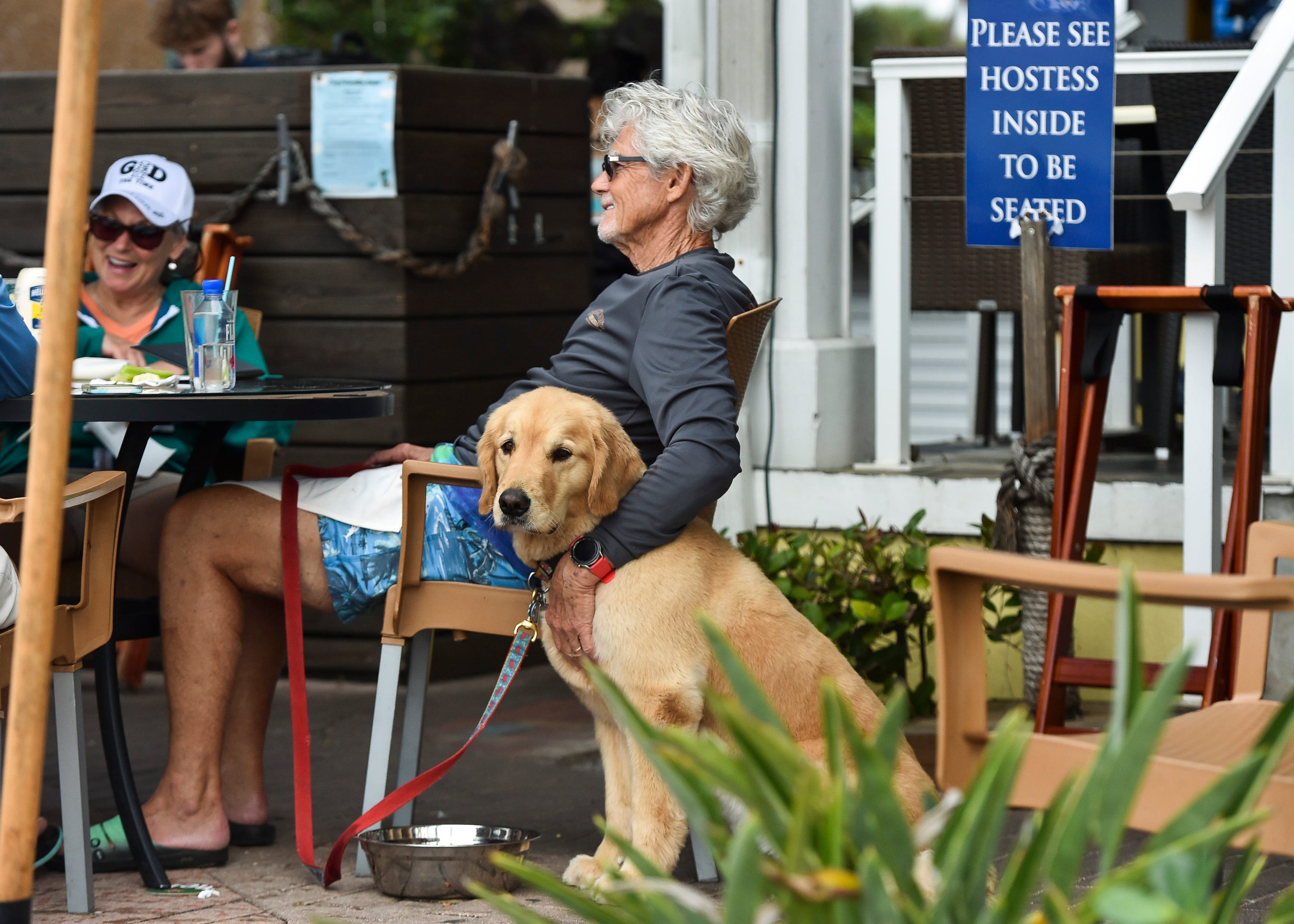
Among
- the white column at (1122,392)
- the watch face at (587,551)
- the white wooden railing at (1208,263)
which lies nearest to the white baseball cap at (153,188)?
the watch face at (587,551)

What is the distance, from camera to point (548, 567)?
2.96m

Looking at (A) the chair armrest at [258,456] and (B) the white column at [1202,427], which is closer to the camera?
(B) the white column at [1202,427]

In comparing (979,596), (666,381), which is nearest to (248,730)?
(666,381)

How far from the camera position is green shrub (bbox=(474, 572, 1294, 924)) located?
49.6 inches

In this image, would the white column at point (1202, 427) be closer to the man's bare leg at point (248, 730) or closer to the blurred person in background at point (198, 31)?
the man's bare leg at point (248, 730)

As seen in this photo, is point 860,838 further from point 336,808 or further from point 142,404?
point 336,808

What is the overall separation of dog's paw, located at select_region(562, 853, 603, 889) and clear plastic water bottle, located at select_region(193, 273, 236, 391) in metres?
1.18

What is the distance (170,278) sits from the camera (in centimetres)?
418

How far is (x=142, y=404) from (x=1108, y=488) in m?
2.68

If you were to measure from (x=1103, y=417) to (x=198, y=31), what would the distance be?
4.01 metres

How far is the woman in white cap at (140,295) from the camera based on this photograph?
3887mm

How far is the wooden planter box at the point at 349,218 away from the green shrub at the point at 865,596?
1.41 m

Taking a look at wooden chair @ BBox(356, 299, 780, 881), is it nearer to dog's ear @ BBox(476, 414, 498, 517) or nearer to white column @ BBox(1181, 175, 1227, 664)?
dog's ear @ BBox(476, 414, 498, 517)

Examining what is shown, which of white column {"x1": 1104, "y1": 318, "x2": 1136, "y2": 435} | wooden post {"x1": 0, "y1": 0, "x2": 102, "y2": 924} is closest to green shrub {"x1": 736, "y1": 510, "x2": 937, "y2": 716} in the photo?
wooden post {"x1": 0, "y1": 0, "x2": 102, "y2": 924}
